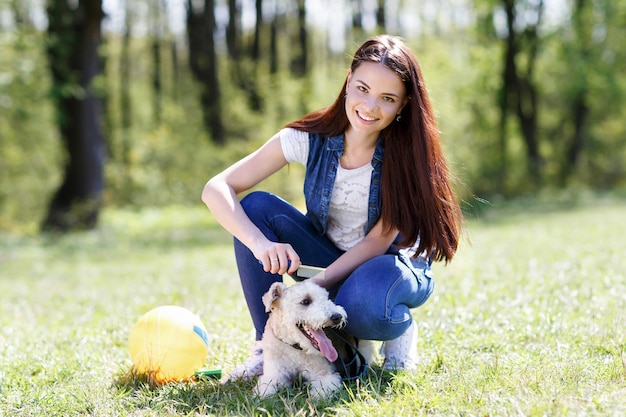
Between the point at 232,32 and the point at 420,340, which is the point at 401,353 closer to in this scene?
the point at 420,340

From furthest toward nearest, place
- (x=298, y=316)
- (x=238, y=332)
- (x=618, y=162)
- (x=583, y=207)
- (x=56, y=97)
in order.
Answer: (x=618, y=162) → (x=583, y=207) → (x=56, y=97) → (x=238, y=332) → (x=298, y=316)

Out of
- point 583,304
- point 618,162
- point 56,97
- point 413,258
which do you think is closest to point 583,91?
point 618,162

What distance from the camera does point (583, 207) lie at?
15602 mm

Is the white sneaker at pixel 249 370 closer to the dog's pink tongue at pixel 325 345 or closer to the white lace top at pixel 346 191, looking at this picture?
the dog's pink tongue at pixel 325 345

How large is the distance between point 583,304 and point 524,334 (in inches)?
36.9

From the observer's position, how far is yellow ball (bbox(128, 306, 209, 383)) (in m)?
Result: 3.47

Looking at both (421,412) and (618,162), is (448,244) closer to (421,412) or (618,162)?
(421,412)

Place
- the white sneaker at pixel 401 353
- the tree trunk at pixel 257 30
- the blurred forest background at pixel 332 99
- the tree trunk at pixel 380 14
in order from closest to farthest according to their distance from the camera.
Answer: the white sneaker at pixel 401 353, the blurred forest background at pixel 332 99, the tree trunk at pixel 380 14, the tree trunk at pixel 257 30

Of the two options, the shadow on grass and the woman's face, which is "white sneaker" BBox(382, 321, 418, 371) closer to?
the shadow on grass

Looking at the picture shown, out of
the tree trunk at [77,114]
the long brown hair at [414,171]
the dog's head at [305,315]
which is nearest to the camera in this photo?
the dog's head at [305,315]

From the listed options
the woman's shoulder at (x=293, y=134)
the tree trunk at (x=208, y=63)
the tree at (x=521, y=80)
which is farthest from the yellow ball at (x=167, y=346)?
the tree at (x=521, y=80)

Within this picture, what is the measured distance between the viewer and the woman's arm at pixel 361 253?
3457 millimetres

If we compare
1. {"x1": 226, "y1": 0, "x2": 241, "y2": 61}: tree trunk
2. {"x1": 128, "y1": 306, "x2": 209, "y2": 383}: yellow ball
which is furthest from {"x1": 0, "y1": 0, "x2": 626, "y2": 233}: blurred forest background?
{"x1": 128, "y1": 306, "x2": 209, "y2": 383}: yellow ball

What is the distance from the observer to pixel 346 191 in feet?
11.6
